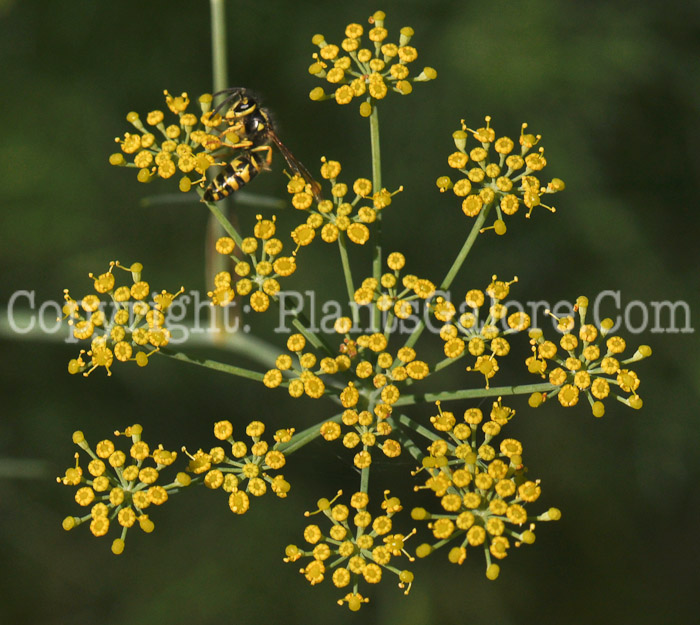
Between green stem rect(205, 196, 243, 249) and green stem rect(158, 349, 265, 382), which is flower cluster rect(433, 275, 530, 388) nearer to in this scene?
green stem rect(158, 349, 265, 382)

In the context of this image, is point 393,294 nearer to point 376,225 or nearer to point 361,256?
point 376,225

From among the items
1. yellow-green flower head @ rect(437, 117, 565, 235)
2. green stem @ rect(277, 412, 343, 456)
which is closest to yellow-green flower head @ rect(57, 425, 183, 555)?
green stem @ rect(277, 412, 343, 456)

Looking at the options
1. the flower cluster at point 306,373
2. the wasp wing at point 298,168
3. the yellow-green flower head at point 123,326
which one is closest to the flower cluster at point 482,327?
the flower cluster at point 306,373

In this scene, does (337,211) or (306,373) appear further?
(337,211)

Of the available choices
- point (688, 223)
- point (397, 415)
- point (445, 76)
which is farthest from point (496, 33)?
point (397, 415)

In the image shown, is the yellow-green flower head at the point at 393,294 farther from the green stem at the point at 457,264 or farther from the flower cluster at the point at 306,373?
the flower cluster at the point at 306,373

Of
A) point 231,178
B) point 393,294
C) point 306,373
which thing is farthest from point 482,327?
point 231,178
